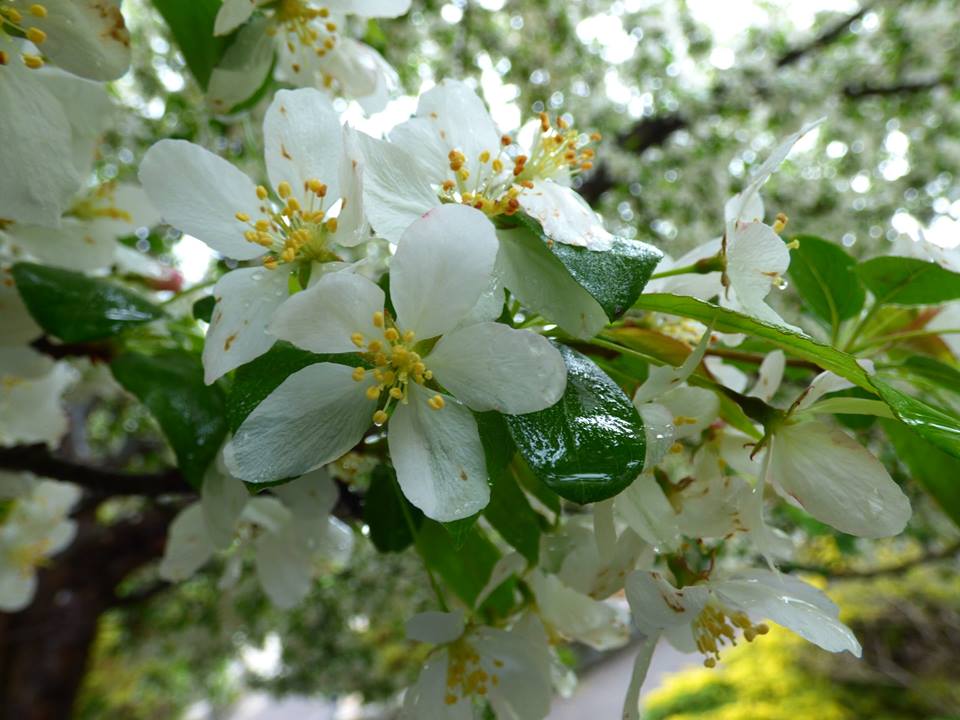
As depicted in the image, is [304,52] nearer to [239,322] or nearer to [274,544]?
[239,322]

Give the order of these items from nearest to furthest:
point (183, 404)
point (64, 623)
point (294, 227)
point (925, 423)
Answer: point (925, 423) → point (294, 227) → point (183, 404) → point (64, 623)

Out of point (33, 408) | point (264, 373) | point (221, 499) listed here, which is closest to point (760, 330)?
point (264, 373)

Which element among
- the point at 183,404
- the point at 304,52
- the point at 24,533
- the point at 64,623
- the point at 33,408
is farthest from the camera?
the point at 64,623

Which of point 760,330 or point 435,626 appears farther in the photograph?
point 435,626

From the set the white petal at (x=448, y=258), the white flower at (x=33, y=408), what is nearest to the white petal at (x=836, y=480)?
the white petal at (x=448, y=258)

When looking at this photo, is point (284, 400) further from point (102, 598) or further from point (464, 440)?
point (102, 598)

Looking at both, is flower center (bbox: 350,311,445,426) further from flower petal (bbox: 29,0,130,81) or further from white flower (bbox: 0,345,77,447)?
white flower (bbox: 0,345,77,447)

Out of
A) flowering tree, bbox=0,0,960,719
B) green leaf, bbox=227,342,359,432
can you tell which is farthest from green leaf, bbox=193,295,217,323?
green leaf, bbox=227,342,359,432
